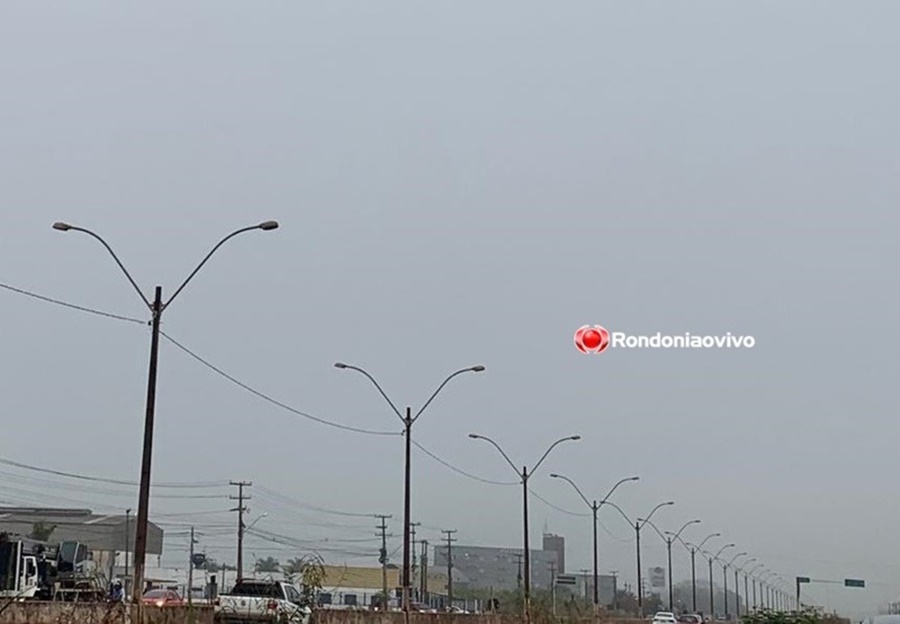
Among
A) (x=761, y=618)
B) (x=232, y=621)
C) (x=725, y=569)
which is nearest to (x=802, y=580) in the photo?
(x=725, y=569)

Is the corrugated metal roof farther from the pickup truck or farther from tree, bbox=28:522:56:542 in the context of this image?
the pickup truck

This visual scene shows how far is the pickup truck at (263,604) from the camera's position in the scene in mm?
29531

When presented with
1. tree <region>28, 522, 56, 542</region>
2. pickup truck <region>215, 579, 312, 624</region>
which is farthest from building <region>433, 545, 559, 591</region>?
pickup truck <region>215, 579, 312, 624</region>

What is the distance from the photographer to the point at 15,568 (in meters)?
43.7

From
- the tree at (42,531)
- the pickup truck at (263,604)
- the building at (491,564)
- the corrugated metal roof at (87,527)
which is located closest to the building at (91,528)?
the corrugated metal roof at (87,527)

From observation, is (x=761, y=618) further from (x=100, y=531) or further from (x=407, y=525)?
→ (x=100, y=531)

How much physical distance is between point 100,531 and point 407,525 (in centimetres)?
8189

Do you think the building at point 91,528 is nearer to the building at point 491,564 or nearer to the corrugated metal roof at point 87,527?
the corrugated metal roof at point 87,527

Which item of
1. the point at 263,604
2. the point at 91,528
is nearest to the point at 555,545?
the point at 91,528

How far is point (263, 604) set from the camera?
31203mm

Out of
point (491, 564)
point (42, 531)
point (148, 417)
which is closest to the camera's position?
point (148, 417)

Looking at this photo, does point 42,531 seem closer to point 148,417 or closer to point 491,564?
point 148,417

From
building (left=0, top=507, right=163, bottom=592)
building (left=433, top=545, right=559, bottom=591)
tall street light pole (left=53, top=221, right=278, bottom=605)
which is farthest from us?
building (left=433, top=545, right=559, bottom=591)

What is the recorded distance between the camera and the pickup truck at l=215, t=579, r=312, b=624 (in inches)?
1163
